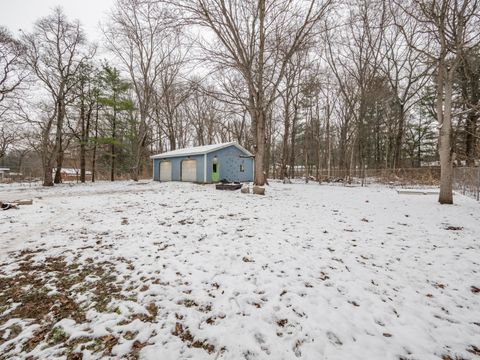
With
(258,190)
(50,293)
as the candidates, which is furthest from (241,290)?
(258,190)

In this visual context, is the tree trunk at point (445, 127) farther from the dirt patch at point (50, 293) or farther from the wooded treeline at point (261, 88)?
the dirt patch at point (50, 293)

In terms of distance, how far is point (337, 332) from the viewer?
2.31m

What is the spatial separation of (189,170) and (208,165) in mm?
2275

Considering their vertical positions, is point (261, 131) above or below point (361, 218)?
above

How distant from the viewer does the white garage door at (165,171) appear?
21.2 metres

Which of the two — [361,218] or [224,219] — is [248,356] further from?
[361,218]

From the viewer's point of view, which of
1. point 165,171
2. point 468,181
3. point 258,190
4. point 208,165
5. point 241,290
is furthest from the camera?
point 165,171

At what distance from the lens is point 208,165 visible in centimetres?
1788

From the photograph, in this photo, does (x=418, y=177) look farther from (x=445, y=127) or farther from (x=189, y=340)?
(x=189, y=340)

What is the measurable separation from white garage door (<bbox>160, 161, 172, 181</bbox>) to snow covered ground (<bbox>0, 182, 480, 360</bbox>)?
15.2 meters

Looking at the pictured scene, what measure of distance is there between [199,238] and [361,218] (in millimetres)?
4886

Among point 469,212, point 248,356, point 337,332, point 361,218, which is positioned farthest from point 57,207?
point 469,212

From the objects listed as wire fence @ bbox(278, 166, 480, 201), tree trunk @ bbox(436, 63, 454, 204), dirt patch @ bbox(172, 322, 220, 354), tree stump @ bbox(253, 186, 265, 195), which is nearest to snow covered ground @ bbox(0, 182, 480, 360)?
dirt patch @ bbox(172, 322, 220, 354)

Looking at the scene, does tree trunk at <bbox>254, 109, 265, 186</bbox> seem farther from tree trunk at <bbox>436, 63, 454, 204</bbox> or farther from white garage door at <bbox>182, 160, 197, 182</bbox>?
white garage door at <bbox>182, 160, 197, 182</bbox>
